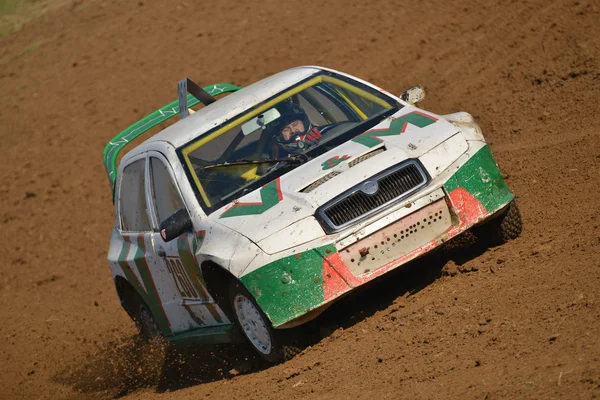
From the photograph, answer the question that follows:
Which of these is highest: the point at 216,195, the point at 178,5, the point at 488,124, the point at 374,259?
the point at 178,5

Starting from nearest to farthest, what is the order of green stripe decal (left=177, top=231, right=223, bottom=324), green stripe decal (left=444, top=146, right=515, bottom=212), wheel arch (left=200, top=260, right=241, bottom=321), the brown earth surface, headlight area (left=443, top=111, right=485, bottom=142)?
the brown earth surface → green stripe decal (left=444, top=146, right=515, bottom=212) → wheel arch (left=200, top=260, right=241, bottom=321) → headlight area (left=443, top=111, right=485, bottom=142) → green stripe decal (left=177, top=231, right=223, bottom=324)

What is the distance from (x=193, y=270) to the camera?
24.5 ft

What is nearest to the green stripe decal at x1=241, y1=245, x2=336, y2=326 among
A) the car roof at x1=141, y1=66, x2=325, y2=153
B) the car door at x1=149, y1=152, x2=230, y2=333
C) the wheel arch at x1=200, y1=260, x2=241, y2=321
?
the wheel arch at x1=200, y1=260, x2=241, y2=321

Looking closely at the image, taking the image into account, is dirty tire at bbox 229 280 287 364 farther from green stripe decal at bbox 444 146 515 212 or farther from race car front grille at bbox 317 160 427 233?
green stripe decal at bbox 444 146 515 212

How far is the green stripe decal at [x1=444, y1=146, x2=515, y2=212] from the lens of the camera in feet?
22.5

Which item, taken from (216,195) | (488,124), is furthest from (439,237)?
(488,124)

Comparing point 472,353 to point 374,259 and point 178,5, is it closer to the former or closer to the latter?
point 374,259

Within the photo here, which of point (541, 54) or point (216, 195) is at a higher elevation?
point (216, 195)

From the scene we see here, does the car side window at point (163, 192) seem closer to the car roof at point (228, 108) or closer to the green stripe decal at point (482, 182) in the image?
the car roof at point (228, 108)

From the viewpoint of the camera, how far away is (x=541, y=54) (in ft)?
41.8

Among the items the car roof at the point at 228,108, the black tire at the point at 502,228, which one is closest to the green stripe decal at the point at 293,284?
the black tire at the point at 502,228

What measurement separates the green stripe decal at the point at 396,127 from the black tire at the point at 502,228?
0.83m

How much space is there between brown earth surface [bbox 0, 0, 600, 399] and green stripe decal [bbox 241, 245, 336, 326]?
1.37 ft

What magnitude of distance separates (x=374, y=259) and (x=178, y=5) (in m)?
13.5
